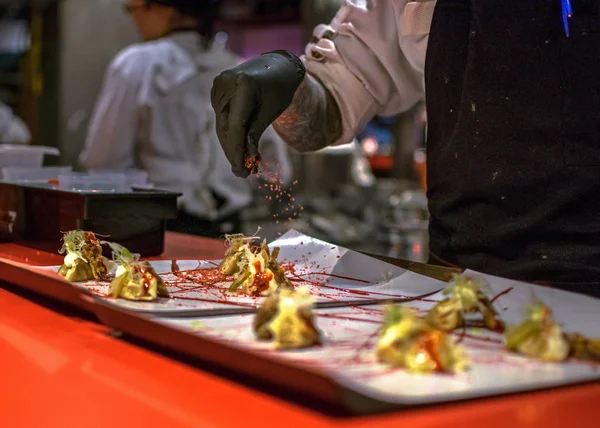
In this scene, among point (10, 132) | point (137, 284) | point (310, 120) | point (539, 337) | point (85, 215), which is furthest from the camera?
point (10, 132)

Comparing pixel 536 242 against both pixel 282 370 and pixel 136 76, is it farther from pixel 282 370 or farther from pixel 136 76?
pixel 136 76

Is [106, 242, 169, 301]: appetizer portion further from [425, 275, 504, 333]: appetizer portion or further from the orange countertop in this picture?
[425, 275, 504, 333]: appetizer portion

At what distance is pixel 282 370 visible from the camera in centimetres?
76

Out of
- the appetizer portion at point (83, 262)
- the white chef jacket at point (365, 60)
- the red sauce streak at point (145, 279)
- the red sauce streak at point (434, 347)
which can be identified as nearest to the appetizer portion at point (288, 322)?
the red sauce streak at point (434, 347)

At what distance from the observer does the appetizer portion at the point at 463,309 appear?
105 cm

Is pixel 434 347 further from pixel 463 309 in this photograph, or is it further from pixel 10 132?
pixel 10 132

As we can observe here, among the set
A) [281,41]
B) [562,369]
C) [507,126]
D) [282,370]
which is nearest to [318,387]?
[282,370]

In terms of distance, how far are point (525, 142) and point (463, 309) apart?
60 cm

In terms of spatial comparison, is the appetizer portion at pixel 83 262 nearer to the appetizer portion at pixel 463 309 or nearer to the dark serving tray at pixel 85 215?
the dark serving tray at pixel 85 215

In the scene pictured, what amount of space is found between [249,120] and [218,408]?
85 cm

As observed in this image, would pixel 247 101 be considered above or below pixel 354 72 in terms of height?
below

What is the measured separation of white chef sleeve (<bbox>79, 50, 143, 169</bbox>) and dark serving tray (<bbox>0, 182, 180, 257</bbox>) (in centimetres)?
218

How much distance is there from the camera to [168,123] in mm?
4164

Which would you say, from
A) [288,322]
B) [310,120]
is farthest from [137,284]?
[310,120]
